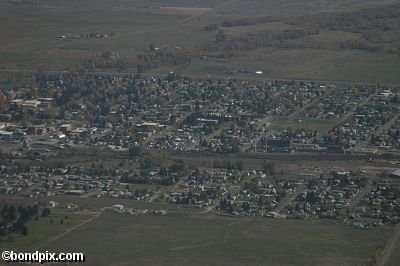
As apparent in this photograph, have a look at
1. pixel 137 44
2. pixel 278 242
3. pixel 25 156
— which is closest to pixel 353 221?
pixel 278 242

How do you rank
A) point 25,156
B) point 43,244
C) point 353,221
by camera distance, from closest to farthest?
1. point 43,244
2. point 353,221
3. point 25,156

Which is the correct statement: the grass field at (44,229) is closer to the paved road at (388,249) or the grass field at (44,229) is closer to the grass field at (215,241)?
the grass field at (215,241)

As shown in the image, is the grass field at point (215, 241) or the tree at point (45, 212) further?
the tree at point (45, 212)

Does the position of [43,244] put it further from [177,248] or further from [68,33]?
[68,33]

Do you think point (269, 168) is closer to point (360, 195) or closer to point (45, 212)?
point (360, 195)

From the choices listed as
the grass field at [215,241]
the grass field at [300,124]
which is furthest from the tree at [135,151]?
the grass field at [215,241]
